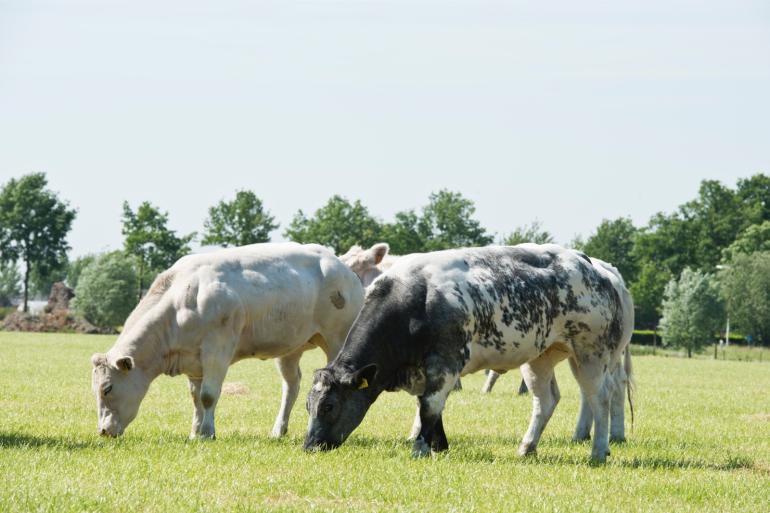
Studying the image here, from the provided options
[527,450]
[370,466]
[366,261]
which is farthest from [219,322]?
[366,261]

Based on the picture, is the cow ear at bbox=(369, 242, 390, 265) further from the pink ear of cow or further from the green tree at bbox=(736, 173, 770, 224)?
the green tree at bbox=(736, 173, 770, 224)

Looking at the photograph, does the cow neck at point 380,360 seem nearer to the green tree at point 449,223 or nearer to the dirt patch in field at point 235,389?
the dirt patch in field at point 235,389

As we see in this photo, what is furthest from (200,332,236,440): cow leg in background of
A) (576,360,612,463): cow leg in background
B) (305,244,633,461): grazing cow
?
(576,360,612,463): cow leg in background

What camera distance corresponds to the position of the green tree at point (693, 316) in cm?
8200

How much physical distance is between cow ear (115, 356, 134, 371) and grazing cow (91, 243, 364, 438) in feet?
0.04

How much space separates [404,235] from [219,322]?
8965 cm

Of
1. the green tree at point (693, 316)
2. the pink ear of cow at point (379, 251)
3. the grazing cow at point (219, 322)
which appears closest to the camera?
the grazing cow at point (219, 322)

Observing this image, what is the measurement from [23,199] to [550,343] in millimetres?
106214

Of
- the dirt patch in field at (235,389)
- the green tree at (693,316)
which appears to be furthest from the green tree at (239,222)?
the dirt patch in field at (235,389)

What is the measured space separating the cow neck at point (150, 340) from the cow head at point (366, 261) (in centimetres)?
754

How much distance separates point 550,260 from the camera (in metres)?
12.9

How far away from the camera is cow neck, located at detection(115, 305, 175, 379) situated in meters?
13.6

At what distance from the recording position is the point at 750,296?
91938 mm

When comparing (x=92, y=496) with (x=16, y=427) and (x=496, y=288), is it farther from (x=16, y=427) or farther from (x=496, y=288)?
(x=16, y=427)
